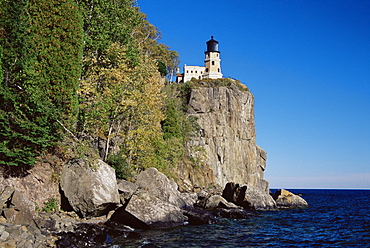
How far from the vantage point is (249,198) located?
35.1 m

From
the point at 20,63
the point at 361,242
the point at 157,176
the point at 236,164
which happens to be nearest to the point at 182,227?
the point at 157,176

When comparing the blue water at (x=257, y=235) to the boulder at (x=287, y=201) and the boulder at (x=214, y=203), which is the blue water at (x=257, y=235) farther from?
the boulder at (x=287, y=201)

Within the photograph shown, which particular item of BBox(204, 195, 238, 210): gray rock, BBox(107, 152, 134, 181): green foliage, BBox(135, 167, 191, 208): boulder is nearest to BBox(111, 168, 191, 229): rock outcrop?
BBox(107, 152, 134, 181): green foliage

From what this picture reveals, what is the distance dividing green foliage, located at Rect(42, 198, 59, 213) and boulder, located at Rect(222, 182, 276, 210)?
71.9ft

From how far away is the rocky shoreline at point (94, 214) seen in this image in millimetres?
14289

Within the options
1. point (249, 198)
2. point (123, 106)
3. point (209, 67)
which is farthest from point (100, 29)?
point (209, 67)

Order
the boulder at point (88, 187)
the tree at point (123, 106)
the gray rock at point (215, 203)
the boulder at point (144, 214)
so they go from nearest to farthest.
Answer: the boulder at point (88, 187), the boulder at point (144, 214), the tree at point (123, 106), the gray rock at point (215, 203)

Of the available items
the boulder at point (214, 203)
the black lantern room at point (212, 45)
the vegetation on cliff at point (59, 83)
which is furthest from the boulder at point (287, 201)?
the black lantern room at point (212, 45)

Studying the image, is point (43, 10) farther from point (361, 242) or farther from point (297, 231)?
point (361, 242)

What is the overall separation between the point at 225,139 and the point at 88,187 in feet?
167

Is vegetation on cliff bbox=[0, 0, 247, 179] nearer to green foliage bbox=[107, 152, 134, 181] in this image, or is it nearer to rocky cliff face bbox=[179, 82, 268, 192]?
green foliage bbox=[107, 152, 134, 181]

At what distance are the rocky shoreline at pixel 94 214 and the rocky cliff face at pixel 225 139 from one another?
30765 mm

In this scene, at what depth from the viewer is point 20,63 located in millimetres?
17906

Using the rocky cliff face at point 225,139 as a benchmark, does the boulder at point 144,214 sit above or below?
below
